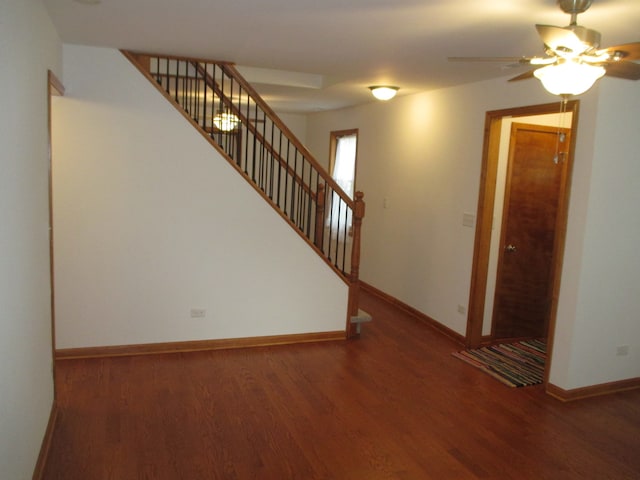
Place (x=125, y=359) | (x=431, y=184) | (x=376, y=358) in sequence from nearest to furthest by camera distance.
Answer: (x=125, y=359), (x=376, y=358), (x=431, y=184)

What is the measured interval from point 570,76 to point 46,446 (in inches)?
125

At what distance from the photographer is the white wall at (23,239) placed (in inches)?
74.1

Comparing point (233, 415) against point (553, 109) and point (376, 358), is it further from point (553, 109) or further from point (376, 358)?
point (553, 109)

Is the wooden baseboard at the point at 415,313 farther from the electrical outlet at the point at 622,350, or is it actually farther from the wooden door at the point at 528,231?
the electrical outlet at the point at 622,350

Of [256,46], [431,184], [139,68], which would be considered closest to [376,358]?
[431,184]

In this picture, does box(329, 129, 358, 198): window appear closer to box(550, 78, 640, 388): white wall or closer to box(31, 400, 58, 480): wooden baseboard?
box(550, 78, 640, 388): white wall

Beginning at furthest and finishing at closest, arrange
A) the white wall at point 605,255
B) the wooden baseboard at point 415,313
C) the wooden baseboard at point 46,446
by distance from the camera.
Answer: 1. the wooden baseboard at point 415,313
2. the white wall at point 605,255
3. the wooden baseboard at point 46,446

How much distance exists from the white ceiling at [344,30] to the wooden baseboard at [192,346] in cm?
241

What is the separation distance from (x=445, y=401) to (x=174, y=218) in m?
2.59

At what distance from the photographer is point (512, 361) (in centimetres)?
444

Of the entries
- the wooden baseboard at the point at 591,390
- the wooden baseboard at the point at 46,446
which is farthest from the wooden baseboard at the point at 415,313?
the wooden baseboard at the point at 46,446

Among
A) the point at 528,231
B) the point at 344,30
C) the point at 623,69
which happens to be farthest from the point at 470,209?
the point at 623,69

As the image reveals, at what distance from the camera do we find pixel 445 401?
11.9 feet

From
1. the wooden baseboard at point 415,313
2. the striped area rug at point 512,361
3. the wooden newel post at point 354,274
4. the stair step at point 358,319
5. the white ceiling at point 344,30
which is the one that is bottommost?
the striped area rug at point 512,361
